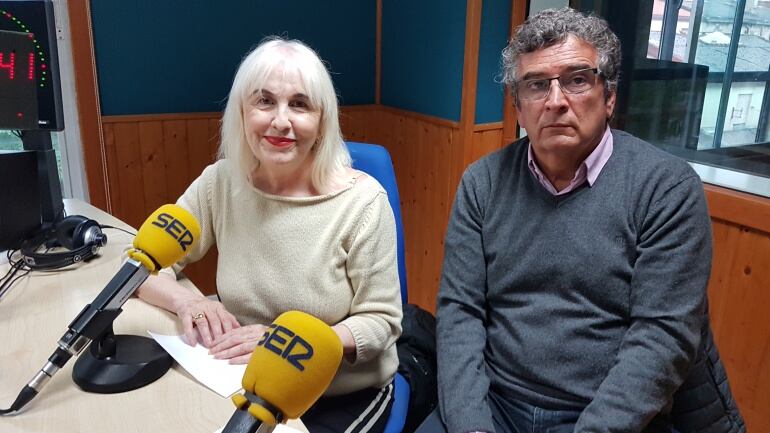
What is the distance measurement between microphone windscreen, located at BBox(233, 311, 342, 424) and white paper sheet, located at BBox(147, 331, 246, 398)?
39cm

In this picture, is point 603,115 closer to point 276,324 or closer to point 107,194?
point 276,324

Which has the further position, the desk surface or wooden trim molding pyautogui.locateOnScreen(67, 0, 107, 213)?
wooden trim molding pyautogui.locateOnScreen(67, 0, 107, 213)

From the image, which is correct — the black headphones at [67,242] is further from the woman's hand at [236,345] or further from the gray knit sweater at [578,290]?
A: the gray knit sweater at [578,290]

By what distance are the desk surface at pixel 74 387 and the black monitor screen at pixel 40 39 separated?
46cm

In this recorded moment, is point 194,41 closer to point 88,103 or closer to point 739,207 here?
point 88,103

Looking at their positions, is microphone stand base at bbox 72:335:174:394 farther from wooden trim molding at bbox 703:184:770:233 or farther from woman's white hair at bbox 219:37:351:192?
wooden trim molding at bbox 703:184:770:233

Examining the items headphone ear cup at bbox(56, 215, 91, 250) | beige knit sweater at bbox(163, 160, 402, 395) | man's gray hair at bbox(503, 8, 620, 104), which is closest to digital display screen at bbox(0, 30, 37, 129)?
headphone ear cup at bbox(56, 215, 91, 250)

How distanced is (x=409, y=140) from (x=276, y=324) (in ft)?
7.58

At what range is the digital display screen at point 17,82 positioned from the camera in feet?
4.51

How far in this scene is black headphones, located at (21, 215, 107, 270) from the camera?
4.67ft

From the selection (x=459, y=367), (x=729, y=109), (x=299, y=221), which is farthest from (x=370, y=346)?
(x=729, y=109)

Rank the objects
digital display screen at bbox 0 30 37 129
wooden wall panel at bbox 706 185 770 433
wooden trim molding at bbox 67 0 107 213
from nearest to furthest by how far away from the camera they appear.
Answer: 1. digital display screen at bbox 0 30 37 129
2. wooden wall panel at bbox 706 185 770 433
3. wooden trim molding at bbox 67 0 107 213

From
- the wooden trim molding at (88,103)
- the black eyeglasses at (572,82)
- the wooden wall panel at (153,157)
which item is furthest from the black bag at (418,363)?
the wooden trim molding at (88,103)

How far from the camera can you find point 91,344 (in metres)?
0.98
